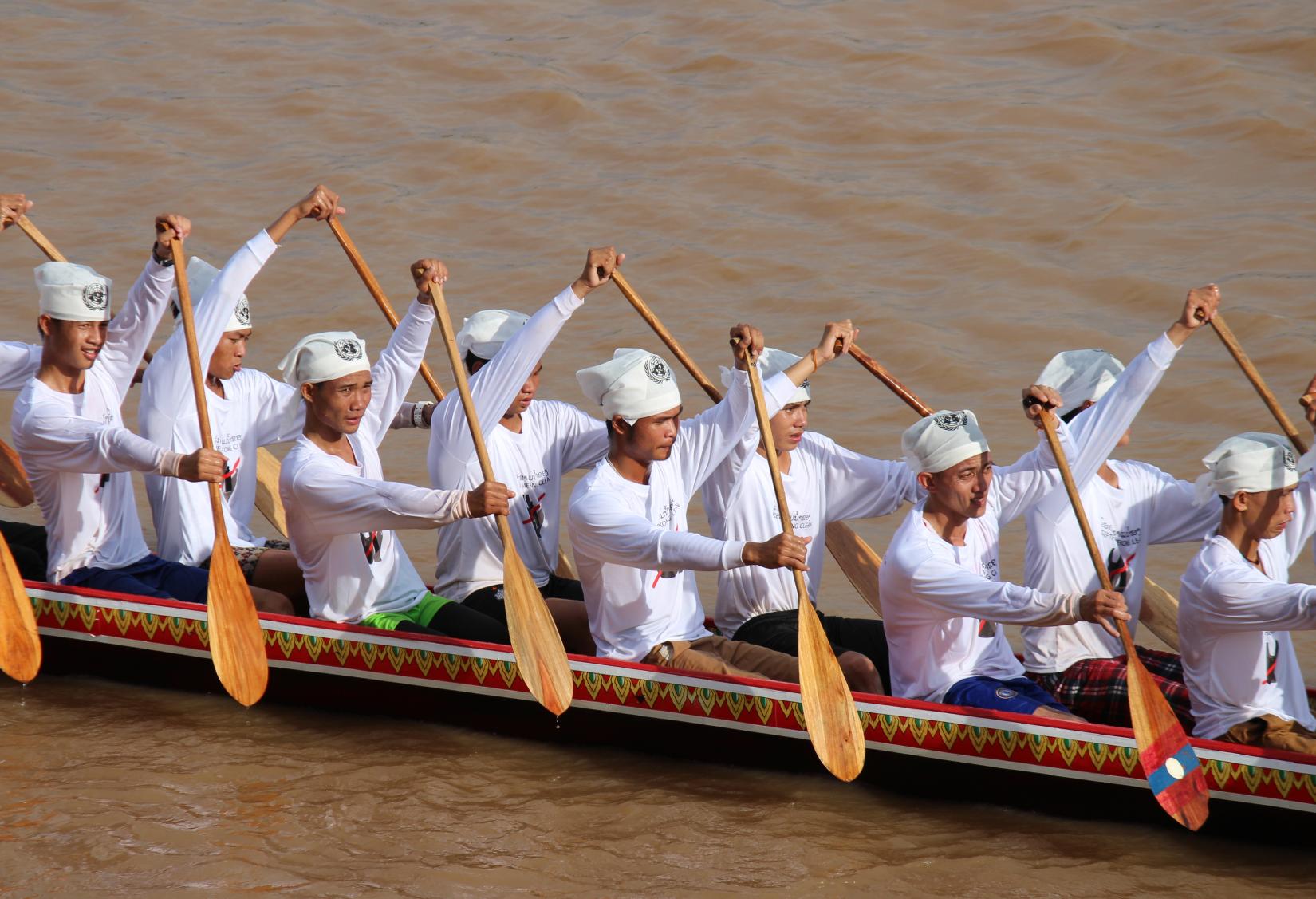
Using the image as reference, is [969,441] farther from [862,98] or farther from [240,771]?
[862,98]

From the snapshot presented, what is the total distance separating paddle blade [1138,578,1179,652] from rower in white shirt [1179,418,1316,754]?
44.9 inches

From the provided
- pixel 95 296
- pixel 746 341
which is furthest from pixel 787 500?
pixel 95 296

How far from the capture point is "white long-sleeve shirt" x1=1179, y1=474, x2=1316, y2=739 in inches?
194

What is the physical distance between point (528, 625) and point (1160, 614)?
8.29 ft

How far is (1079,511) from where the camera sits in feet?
17.2

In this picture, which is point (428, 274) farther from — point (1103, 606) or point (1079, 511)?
point (1103, 606)

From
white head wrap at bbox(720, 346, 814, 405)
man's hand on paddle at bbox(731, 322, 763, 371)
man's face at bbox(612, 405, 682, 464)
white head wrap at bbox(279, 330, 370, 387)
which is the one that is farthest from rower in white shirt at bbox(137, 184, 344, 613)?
man's hand on paddle at bbox(731, 322, 763, 371)

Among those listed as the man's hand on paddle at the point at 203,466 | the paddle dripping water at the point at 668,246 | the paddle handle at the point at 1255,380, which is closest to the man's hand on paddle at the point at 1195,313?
the paddle handle at the point at 1255,380

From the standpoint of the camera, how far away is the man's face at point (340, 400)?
583cm

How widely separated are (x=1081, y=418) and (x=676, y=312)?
6.56 metres

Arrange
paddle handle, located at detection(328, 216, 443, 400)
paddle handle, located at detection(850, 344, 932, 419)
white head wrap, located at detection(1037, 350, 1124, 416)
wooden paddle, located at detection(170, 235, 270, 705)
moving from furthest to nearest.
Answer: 1. paddle handle, located at detection(328, 216, 443, 400)
2. paddle handle, located at detection(850, 344, 932, 419)
3. wooden paddle, located at detection(170, 235, 270, 705)
4. white head wrap, located at detection(1037, 350, 1124, 416)

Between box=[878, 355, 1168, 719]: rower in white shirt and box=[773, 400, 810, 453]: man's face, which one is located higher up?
box=[773, 400, 810, 453]: man's face

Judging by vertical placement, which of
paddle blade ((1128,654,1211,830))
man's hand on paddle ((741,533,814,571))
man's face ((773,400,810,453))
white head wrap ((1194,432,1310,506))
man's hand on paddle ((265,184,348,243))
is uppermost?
man's hand on paddle ((265,184,348,243))

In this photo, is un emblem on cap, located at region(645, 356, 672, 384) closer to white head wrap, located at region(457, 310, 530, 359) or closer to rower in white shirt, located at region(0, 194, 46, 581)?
white head wrap, located at region(457, 310, 530, 359)
